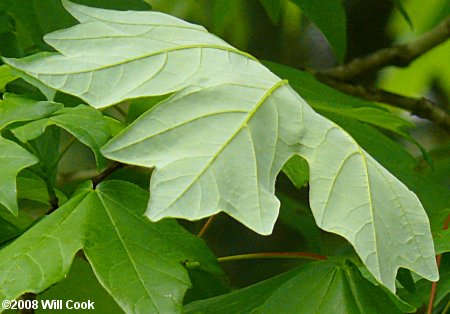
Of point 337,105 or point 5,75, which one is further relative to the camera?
point 337,105

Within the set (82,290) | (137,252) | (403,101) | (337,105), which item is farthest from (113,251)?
(403,101)

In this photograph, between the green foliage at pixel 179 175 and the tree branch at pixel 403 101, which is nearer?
the green foliage at pixel 179 175

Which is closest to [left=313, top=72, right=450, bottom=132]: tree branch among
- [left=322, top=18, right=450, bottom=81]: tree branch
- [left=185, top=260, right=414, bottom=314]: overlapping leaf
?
[left=322, top=18, right=450, bottom=81]: tree branch

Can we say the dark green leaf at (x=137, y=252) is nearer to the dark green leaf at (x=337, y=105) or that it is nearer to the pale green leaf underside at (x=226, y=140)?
the pale green leaf underside at (x=226, y=140)

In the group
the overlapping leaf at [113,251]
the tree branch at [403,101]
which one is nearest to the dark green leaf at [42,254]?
the overlapping leaf at [113,251]

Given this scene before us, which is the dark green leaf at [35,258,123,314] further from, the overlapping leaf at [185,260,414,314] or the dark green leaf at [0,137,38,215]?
the dark green leaf at [0,137,38,215]

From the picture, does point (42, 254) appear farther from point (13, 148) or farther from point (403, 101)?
point (403, 101)

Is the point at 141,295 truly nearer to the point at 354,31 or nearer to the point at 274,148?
the point at 274,148

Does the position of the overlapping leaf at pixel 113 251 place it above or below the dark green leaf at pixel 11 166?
below

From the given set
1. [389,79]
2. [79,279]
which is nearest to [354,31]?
[389,79]
